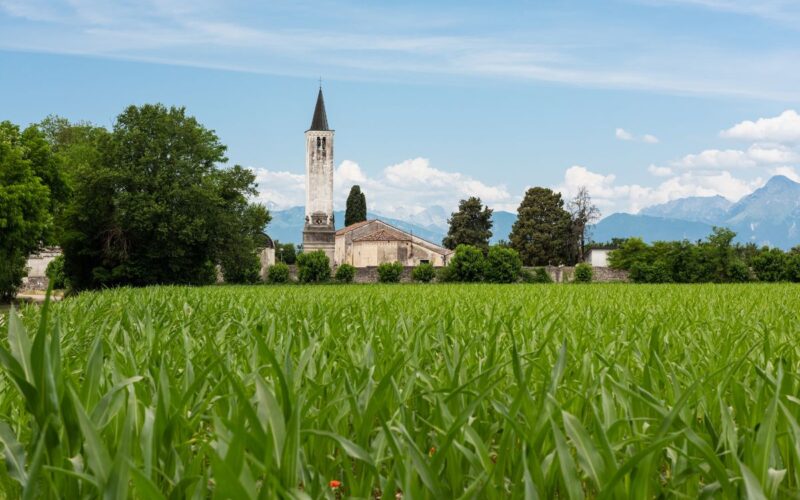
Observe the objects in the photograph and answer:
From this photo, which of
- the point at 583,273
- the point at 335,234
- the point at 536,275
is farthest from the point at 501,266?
the point at 335,234

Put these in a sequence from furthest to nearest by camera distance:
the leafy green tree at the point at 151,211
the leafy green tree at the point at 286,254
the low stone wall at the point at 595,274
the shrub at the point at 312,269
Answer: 1. the leafy green tree at the point at 286,254
2. the low stone wall at the point at 595,274
3. the shrub at the point at 312,269
4. the leafy green tree at the point at 151,211

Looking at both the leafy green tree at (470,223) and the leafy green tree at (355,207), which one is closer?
the leafy green tree at (470,223)

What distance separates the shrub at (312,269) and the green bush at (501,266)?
11.8 m

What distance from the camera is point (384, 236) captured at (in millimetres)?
78688

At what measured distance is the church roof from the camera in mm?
98588

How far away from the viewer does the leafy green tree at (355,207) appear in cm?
9769

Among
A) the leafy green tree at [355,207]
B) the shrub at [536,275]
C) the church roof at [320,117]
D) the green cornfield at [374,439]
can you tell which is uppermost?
the church roof at [320,117]

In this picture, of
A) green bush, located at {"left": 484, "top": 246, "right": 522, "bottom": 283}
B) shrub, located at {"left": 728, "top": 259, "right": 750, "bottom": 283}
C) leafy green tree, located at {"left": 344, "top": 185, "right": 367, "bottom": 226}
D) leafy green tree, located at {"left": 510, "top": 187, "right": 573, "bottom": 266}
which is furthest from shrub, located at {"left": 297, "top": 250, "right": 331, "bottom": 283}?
leafy green tree, located at {"left": 344, "top": 185, "right": 367, "bottom": 226}

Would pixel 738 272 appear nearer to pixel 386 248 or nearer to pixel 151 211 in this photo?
pixel 386 248

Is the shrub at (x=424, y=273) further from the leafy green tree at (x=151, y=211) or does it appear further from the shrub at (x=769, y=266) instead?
the shrub at (x=769, y=266)

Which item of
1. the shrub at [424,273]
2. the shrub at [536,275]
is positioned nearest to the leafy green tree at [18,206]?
the shrub at [424,273]

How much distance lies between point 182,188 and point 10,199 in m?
8.71

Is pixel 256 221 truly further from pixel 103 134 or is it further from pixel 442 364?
pixel 442 364

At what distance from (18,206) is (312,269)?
21324mm
